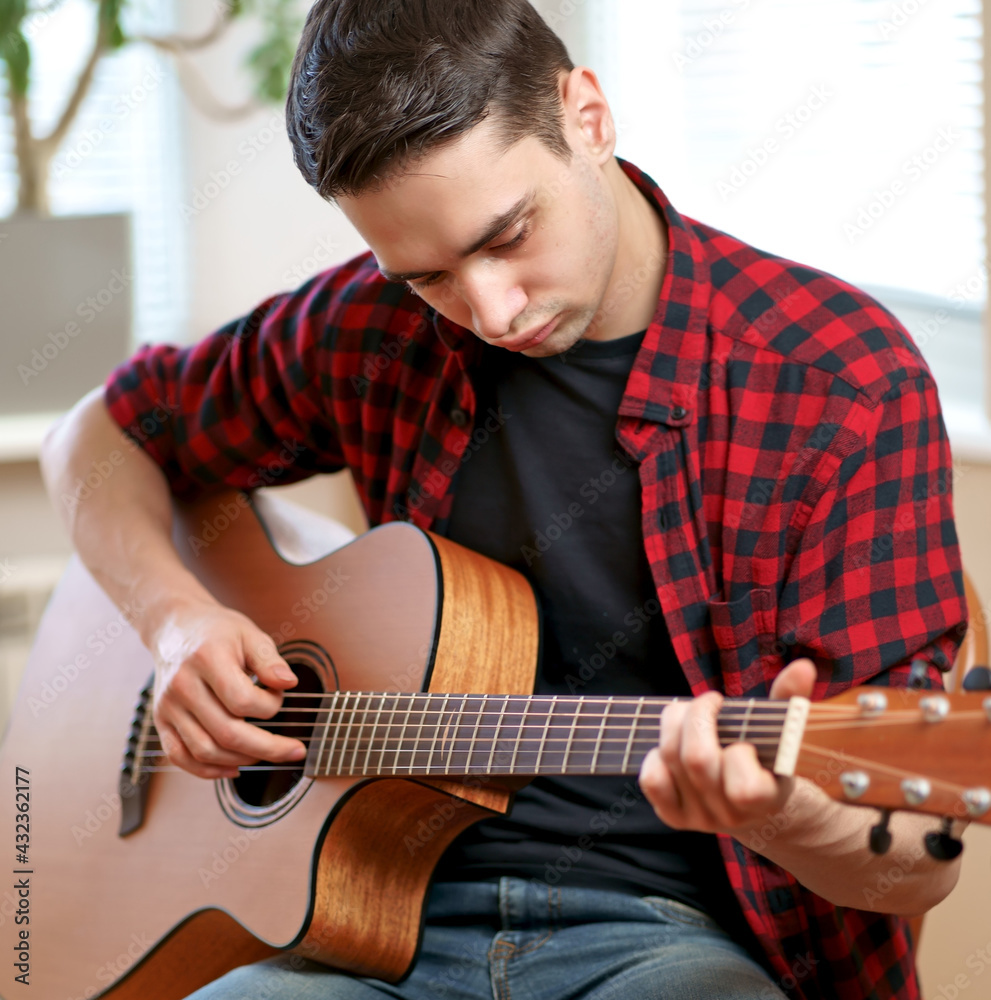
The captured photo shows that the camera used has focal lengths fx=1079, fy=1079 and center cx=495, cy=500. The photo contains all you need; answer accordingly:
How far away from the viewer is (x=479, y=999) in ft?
3.23

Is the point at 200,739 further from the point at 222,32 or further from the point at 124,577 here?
the point at 222,32

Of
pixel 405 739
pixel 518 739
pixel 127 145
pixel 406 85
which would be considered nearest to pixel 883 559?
pixel 518 739

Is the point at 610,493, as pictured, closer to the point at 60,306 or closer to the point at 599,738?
the point at 599,738

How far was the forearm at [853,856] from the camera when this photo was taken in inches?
29.6

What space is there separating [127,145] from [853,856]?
2142 mm

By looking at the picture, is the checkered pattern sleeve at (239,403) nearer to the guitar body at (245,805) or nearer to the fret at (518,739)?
the guitar body at (245,805)

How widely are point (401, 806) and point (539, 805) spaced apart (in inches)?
5.6

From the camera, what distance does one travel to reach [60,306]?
2.12 m

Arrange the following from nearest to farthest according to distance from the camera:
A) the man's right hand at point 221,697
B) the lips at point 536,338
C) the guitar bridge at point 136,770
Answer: the lips at point 536,338 < the man's right hand at point 221,697 < the guitar bridge at point 136,770

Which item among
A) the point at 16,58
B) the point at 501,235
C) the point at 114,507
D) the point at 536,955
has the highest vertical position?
the point at 16,58

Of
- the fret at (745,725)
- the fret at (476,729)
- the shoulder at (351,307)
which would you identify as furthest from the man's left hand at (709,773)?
the shoulder at (351,307)

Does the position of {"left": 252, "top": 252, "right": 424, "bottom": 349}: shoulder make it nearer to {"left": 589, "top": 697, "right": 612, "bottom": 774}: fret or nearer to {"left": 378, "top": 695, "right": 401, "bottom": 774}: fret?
{"left": 378, "top": 695, "right": 401, "bottom": 774}: fret

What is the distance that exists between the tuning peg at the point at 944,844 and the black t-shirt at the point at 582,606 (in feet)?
1.40

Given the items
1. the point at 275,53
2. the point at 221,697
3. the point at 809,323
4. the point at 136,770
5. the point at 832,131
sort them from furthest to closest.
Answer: the point at 275,53 < the point at 832,131 < the point at 136,770 < the point at 221,697 < the point at 809,323
